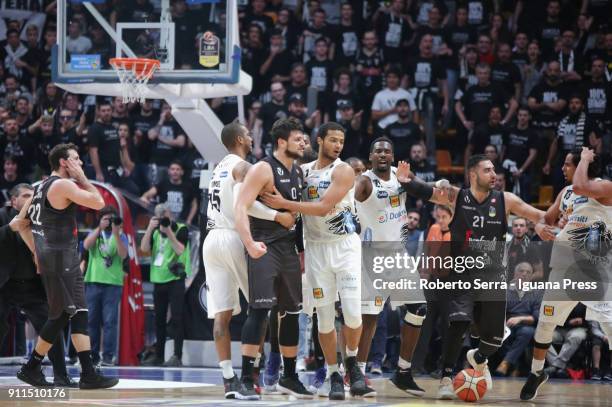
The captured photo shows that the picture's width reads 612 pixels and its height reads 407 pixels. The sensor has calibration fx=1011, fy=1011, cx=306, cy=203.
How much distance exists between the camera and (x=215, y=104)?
17.2 metres

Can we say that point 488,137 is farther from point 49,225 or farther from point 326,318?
point 49,225

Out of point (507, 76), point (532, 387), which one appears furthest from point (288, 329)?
point (507, 76)

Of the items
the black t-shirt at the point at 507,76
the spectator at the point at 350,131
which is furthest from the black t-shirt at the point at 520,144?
the spectator at the point at 350,131

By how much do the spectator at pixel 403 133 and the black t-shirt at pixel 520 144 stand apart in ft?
4.64

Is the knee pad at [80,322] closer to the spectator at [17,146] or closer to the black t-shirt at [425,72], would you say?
the spectator at [17,146]

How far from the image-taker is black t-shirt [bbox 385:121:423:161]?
16.0 metres

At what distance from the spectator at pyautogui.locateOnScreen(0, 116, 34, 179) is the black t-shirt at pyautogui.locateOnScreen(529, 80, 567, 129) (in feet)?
28.2

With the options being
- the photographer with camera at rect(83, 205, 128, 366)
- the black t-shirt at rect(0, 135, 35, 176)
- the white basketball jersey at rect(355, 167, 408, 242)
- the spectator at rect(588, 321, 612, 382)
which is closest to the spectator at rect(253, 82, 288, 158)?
the photographer with camera at rect(83, 205, 128, 366)

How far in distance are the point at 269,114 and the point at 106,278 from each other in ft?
13.6

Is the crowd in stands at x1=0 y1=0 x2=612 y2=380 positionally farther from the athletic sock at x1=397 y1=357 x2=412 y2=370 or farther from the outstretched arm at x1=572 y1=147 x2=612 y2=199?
the outstretched arm at x1=572 y1=147 x2=612 y2=199

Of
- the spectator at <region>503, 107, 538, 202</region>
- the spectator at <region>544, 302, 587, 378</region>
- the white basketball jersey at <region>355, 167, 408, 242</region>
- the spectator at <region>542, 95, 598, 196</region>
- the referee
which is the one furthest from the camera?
the spectator at <region>542, 95, 598, 196</region>

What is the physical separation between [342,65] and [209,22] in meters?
5.02

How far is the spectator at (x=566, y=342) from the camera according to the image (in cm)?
1320

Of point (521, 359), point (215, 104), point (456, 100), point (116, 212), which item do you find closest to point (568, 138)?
point (456, 100)
